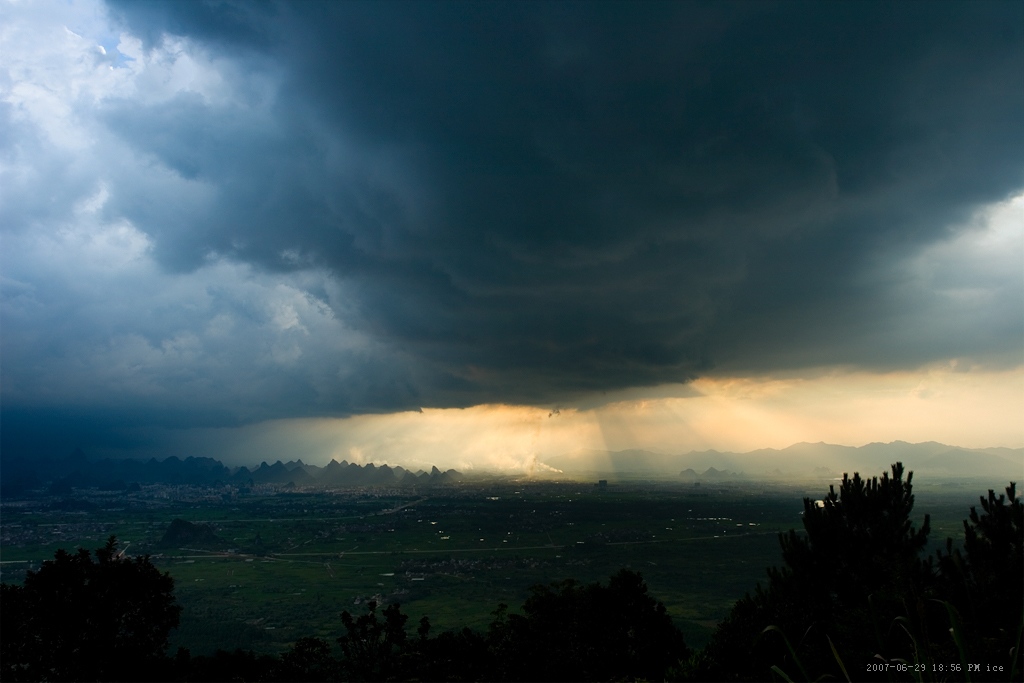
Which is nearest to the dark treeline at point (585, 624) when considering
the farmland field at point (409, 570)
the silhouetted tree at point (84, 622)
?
the silhouetted tree at point (84, 622)

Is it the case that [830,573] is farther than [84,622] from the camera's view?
Yes

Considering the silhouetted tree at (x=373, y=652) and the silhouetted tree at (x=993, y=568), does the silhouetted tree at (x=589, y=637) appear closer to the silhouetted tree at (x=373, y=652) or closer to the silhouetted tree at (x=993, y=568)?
the silhouetted tree at (x=373, y=652)

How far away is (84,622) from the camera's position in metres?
25.0

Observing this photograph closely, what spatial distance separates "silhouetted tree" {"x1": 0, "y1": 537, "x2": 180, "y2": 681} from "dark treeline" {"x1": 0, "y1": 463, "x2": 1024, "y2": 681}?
0.05m

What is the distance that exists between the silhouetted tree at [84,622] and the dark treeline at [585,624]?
0.05 metres

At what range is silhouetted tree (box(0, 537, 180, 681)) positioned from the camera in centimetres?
2370

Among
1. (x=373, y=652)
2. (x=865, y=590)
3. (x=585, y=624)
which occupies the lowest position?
(x=373, y=652)

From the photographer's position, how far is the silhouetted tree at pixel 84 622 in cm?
2370

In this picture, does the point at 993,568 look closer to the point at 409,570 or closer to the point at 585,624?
the point at 585,624

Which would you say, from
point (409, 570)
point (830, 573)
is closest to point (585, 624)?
point (830, 573)

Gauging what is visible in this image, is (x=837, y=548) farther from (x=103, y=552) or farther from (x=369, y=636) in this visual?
(x=103, y=552)

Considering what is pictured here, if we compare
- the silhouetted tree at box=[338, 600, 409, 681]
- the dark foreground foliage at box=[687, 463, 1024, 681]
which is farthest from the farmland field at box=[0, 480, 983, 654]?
the silhouetted tree at box=[338, 600, 409, 681]

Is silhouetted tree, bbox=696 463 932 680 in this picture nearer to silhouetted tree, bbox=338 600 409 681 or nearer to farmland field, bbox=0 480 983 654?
silhouetted tree, bbox=338 600 409 681

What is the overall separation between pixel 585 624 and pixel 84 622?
22372 mm
